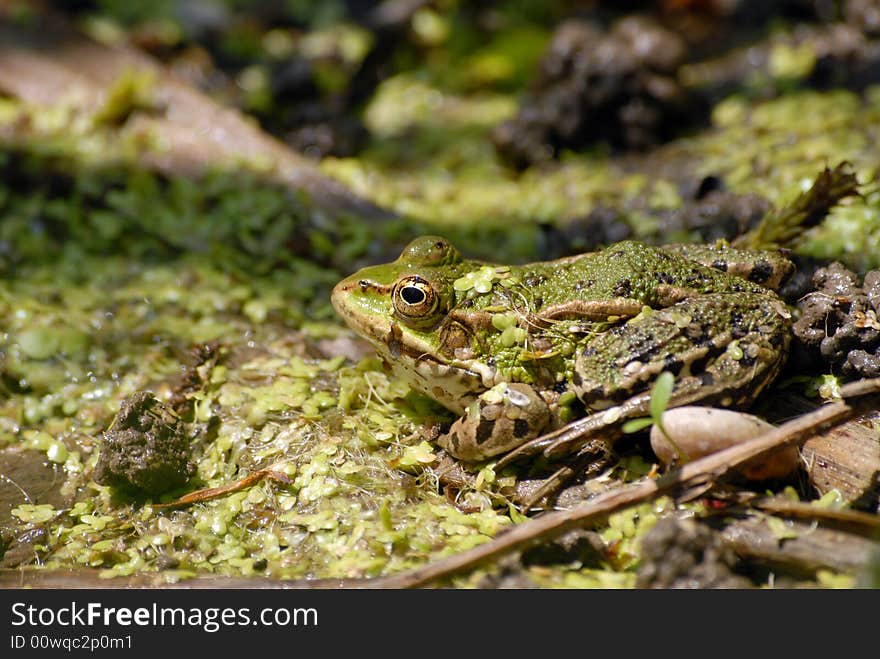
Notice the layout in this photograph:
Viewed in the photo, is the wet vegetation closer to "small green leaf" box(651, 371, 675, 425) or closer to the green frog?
the green frog

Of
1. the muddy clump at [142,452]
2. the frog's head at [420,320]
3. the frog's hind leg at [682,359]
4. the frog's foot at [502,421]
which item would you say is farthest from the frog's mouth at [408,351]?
the muddy clump at [142,452]

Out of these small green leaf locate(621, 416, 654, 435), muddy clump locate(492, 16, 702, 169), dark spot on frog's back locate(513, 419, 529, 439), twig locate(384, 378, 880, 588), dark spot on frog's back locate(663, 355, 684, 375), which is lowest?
twig locate(384, 378, 880, 588)

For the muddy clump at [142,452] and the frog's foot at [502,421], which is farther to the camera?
the muddy clump at [142,452]

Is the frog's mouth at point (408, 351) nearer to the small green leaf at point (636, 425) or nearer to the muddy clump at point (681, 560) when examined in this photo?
the small green leaf at point (636, 425)

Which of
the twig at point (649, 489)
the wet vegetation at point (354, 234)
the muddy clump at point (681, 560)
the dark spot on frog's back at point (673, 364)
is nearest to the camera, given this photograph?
the muddy clump at point (681, 560)

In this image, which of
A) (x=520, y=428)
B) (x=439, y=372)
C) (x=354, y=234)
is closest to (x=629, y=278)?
(x=520, y=428)

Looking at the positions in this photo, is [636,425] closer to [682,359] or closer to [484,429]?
[682,359]

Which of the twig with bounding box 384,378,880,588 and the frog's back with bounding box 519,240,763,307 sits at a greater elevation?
the frog's back with bounding box 519,240,763,307

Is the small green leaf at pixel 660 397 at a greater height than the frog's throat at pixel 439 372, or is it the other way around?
the frog's throat at pixel 439 372

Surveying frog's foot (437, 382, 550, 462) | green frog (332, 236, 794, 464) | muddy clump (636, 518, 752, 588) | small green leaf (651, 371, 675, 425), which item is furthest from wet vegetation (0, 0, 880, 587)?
small green leaf (651, 371, 675, 425)
